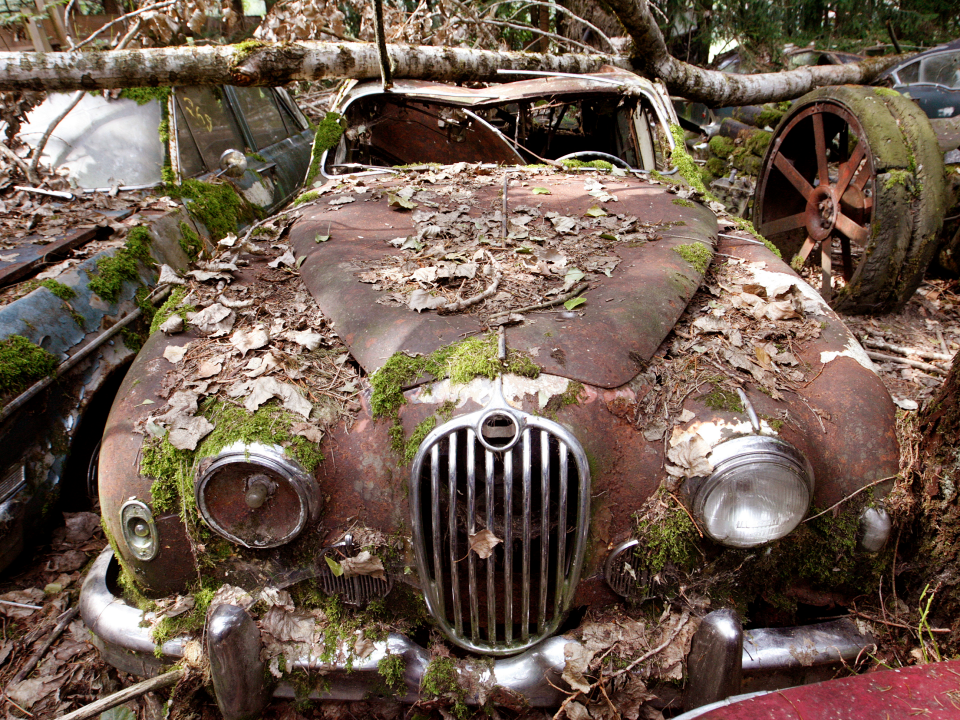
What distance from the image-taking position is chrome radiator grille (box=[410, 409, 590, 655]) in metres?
1.64

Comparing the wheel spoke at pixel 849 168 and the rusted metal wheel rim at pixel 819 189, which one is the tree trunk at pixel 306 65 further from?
the wheel spoke at pixel 849 168

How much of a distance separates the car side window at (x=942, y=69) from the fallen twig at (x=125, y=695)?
10.9 metres

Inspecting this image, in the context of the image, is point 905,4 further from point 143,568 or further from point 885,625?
point 143,568

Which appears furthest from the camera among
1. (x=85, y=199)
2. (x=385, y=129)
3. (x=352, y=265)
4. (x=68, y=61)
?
(x=385, y=129)

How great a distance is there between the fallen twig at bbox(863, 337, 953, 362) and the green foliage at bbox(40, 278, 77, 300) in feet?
15.5

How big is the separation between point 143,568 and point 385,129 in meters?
3.52

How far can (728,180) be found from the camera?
296 inches

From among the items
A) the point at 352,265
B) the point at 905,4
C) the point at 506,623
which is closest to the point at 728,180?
the point at 352,265

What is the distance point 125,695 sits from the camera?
5.59 feet

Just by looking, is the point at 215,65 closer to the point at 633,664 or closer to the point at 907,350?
the point at 633,664

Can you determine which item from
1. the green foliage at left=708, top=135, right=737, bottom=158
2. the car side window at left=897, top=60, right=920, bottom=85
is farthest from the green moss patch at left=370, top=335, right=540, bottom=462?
the car side window at left=897, top=60, right=920, bottom=85

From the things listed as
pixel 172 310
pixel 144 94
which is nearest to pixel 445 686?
pixel 172 310

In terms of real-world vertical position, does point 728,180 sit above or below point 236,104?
below

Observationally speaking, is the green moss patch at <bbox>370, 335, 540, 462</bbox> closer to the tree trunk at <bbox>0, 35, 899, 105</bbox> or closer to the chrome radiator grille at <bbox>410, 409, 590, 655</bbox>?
the chrome radiator grille at <bbox>410, 409, 590, 655</bbox>
